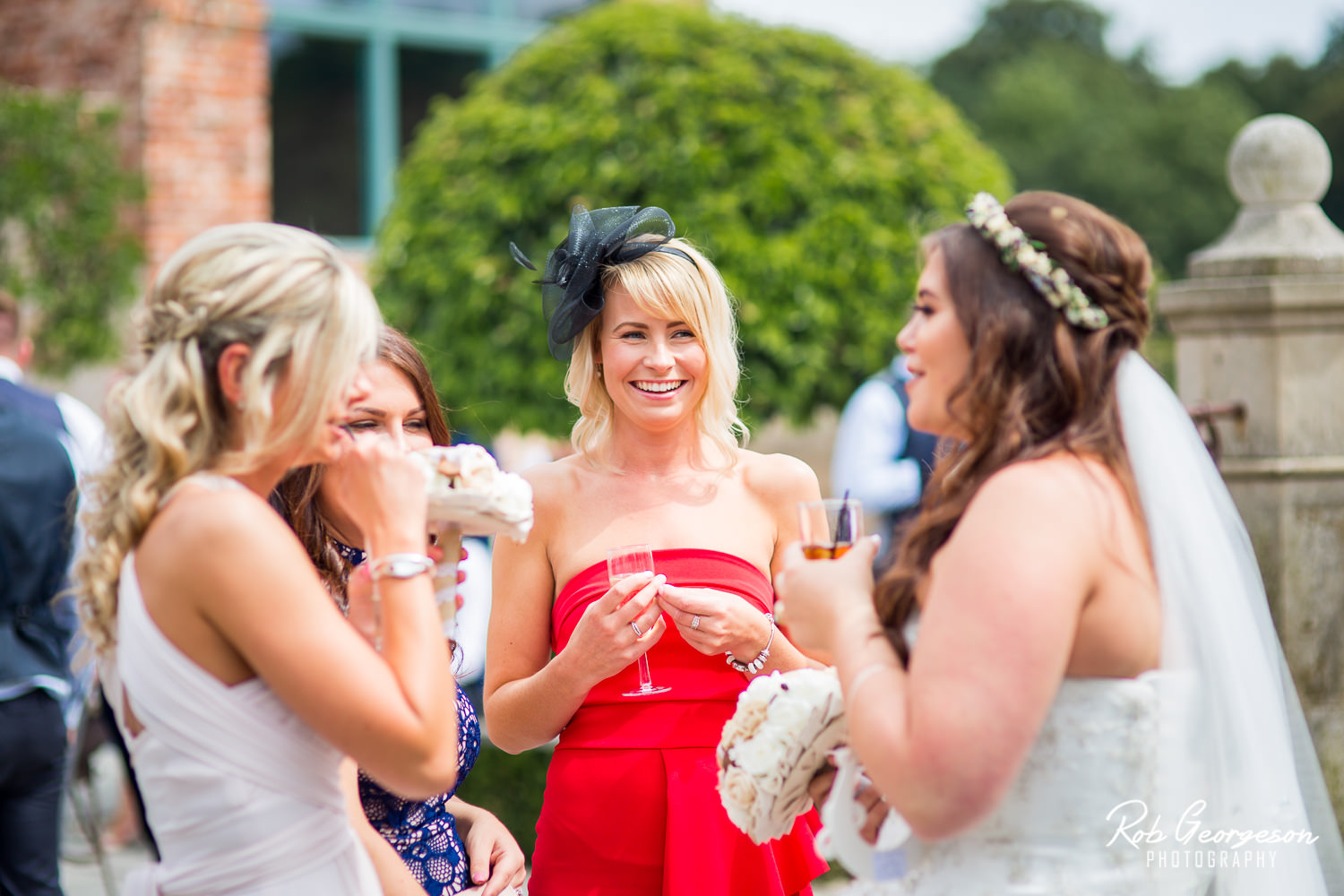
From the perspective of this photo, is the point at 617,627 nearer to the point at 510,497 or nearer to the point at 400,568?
the point at 510,497

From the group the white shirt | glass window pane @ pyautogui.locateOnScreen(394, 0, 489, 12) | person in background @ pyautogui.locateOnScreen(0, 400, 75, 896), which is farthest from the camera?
glass window pane @ pyautogui.locateOnScreen(394, 0, 489, 12)

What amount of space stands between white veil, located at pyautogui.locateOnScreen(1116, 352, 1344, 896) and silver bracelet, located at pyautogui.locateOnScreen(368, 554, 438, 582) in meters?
1.12

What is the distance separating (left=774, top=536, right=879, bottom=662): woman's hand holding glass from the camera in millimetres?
1953

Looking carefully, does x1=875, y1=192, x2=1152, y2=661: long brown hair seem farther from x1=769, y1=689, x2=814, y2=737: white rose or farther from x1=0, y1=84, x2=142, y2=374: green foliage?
x1=0, y1=84, x2=142, y2=374: green foliage

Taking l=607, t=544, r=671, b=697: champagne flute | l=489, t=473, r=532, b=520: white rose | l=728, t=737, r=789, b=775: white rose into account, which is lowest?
l=728, t=737, r=789, b=775: white rose

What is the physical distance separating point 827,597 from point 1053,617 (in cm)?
40

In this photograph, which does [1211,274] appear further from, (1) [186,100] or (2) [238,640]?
(1) [186,100]

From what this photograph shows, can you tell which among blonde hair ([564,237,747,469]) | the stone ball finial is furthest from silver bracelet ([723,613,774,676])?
the stone ball finial

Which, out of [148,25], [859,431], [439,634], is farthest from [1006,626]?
[148,25]

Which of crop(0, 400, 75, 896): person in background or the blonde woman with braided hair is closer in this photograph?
the blonde woman with braided hair

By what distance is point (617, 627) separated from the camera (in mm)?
2604

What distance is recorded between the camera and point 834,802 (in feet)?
6.55

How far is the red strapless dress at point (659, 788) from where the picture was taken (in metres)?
2.71

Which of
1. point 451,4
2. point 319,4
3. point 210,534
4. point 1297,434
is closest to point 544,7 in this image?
point 451,4
